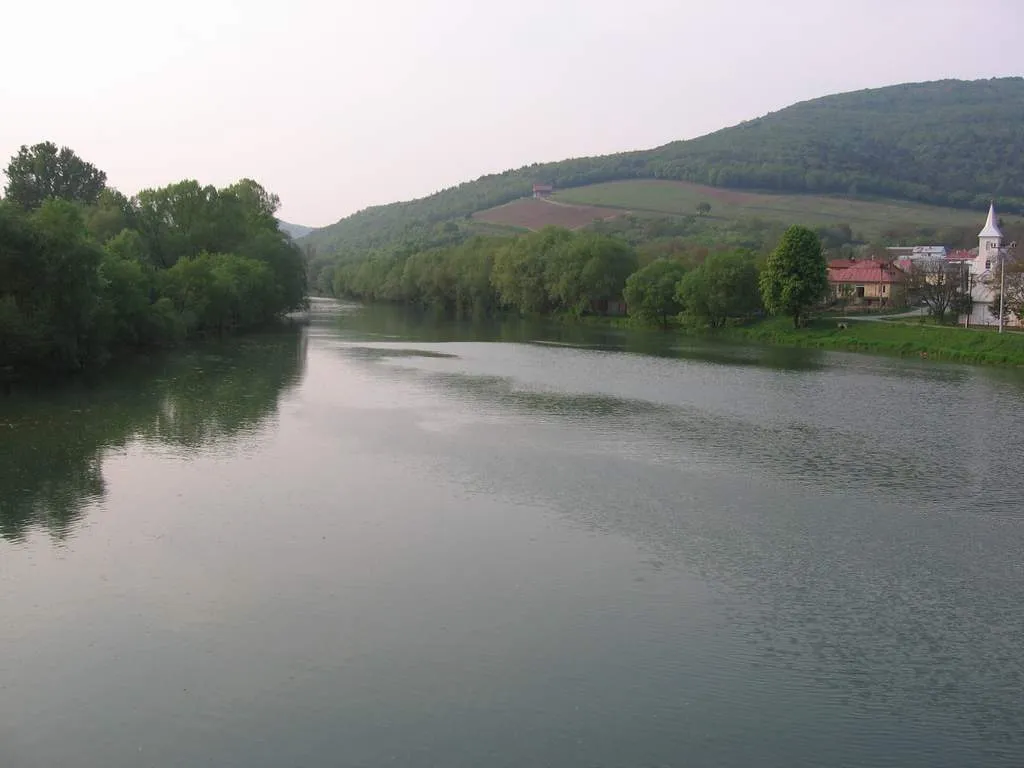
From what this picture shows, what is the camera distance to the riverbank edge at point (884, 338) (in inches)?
1921

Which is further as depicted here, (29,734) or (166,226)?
(166,226)

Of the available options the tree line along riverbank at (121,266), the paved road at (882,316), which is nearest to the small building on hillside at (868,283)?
the paved road at (882,316)

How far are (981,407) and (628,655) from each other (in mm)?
25828

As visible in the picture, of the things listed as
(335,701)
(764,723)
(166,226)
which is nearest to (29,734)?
(335,701)

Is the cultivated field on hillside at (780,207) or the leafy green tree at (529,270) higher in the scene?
the cultivated field on hillside at (780,207)

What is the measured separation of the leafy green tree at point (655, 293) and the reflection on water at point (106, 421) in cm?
3476

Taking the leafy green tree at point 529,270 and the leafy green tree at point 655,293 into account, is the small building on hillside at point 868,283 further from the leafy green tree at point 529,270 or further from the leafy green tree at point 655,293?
the leafy green tree at point 529,270

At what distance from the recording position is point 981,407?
109ft

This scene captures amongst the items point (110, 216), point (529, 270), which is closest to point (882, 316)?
point (529, 270)

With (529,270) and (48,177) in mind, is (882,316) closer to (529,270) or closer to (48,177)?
(529,270)

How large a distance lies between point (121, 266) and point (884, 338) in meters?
42.3

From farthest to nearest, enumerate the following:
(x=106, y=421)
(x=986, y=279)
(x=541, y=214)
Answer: (x=541, y=214), (x=986, y=279), (x=106, y=421)

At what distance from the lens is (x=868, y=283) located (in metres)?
80.2

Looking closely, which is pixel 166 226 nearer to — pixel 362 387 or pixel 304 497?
pixel 362 387
